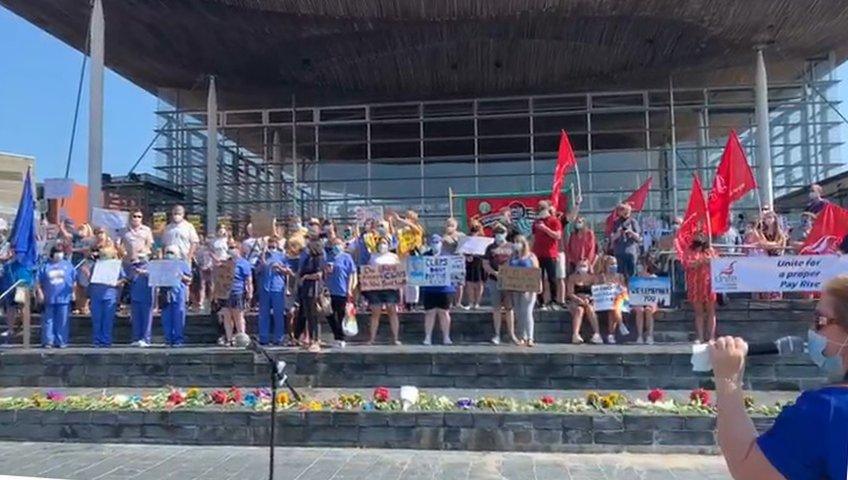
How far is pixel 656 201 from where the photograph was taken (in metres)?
23.1

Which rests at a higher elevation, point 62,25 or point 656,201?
point 62,25

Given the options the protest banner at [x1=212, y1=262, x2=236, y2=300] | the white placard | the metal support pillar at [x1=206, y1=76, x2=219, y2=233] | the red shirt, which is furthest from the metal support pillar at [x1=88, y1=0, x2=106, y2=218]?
the red shirt

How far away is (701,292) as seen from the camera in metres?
11.5

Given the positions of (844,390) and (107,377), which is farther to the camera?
(107,377)

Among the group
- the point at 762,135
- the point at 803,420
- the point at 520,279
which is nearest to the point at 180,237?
the point at 520,279

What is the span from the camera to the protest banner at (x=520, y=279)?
Result: 1145 cm

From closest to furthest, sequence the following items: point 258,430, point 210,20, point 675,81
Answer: point 258,430
point 210,20
point 675,81

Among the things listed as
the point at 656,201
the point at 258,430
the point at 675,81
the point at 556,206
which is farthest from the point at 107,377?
the point at 675,81

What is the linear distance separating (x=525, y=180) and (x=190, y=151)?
10.6m

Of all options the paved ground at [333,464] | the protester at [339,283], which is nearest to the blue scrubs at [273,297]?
the protester at [339,283]

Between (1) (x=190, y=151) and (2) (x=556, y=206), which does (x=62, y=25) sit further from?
(2) (x=556, y=206)

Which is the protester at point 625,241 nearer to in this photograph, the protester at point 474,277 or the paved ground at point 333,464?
the protester at point 474,277

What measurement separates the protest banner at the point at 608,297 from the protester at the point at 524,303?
867 mm

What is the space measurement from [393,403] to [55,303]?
663 centimetres
